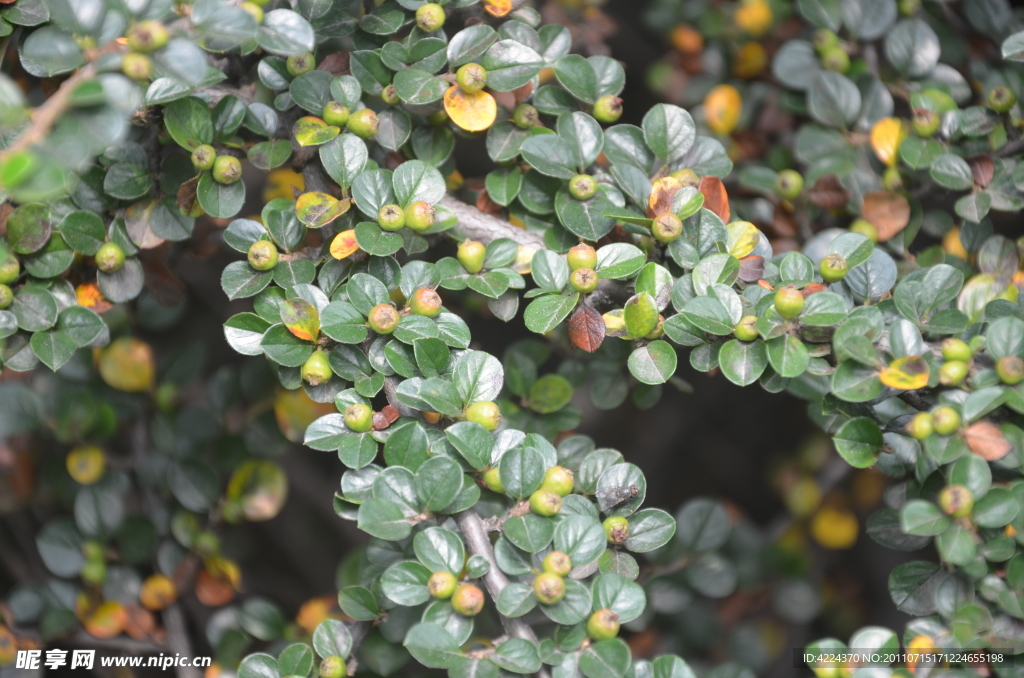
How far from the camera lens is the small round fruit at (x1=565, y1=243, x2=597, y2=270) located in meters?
0.79

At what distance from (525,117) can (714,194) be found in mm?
246

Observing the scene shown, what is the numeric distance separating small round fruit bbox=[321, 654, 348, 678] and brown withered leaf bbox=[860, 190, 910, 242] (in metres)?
0.87

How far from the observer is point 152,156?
90 cm

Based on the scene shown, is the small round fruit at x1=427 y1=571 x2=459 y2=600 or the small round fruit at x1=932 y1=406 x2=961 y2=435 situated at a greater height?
the small round fruit at x1=932 y1=406 x2=961 y2=435

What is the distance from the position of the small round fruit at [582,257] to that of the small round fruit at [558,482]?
217 millimetres

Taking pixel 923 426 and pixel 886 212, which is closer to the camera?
pixel 923 426

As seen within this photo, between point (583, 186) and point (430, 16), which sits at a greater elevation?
point (430, 16)

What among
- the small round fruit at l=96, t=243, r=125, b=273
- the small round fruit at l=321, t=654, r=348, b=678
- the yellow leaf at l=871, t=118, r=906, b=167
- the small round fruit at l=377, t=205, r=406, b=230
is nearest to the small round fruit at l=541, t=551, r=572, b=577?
the small round fruit at l=321, t=654, r=348, b=678

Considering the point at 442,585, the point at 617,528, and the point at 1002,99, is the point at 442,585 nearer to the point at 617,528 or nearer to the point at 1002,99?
the point at 617,528

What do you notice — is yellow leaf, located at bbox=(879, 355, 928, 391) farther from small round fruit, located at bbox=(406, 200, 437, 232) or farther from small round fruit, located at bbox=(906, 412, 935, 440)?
small round fruit, located at bbox=(406, 200, 437, 232)

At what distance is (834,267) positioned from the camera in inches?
31.4

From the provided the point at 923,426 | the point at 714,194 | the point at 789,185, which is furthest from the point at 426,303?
the point at 789,185

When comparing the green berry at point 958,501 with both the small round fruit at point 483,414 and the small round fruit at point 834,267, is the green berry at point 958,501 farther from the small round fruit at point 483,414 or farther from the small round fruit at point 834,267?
the small round fruit at point 483,414

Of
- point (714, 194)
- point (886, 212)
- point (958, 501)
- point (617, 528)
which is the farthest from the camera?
point (886, 212)
